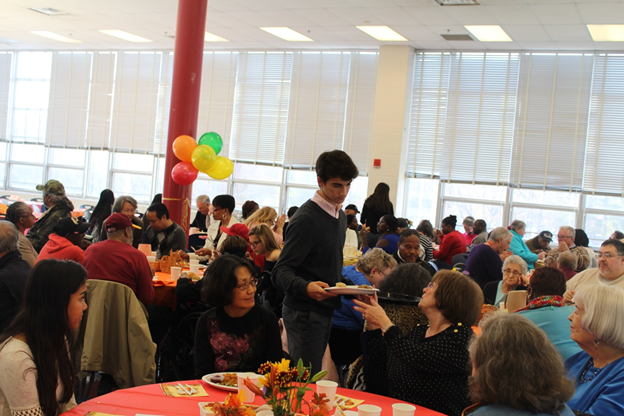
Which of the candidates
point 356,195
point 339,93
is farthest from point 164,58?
point 356,195

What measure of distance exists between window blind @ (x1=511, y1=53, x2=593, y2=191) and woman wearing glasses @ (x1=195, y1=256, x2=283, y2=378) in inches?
318

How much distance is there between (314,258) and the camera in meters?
2.67

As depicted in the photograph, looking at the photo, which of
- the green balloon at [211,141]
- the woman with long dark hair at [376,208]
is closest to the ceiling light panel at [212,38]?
the green balloon at [211,141]

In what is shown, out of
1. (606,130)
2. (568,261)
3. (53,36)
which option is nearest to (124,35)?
(53,36)

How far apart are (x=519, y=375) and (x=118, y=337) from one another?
2.55 m

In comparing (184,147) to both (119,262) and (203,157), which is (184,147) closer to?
(203,157)

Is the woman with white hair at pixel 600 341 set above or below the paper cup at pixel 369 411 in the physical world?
above

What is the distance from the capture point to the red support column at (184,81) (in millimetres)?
6930

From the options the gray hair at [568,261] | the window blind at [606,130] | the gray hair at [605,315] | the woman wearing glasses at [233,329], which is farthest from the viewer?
the window blind at [606,130]

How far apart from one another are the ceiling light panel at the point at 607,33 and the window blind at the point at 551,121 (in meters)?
0.85

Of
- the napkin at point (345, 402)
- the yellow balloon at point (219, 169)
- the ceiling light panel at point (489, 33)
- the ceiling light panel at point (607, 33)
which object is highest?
the ceiling light panel at point (489, 33)

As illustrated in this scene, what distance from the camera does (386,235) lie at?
5824 mm

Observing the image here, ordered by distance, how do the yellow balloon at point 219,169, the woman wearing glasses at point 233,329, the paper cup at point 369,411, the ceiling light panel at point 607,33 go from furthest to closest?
1. the ceiling light panel at point 607,33
2. the yellow balloon at point 219,169
3. the woman wearing glasses at point 233,329
4. the paper cup at point 369,411

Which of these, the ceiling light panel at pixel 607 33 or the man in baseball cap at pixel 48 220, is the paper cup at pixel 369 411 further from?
the ceiling light panel at pixel 607 33
